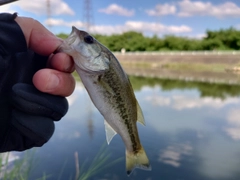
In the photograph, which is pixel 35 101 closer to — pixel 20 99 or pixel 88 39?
pixel 20 99

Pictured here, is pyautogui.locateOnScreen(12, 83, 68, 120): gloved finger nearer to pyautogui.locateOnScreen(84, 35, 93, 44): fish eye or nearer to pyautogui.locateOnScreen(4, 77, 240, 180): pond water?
pyautogui.locateOnScreen(84, 35, 93, 44): fish eye

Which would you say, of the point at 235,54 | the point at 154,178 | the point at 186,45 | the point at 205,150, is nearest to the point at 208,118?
the point at 205,150

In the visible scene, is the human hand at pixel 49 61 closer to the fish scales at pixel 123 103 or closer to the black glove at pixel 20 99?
the black glove at pixel 20 99

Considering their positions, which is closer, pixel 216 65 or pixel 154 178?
pixel 154 178

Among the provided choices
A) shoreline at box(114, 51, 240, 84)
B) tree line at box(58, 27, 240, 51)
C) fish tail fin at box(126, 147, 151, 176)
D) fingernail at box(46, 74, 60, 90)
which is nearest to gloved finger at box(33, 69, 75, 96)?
fingernail at box(46, 74, 60, 90)

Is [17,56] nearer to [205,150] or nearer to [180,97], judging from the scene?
[205,150]

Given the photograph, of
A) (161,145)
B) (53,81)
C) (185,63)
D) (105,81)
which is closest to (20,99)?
(53,81)
